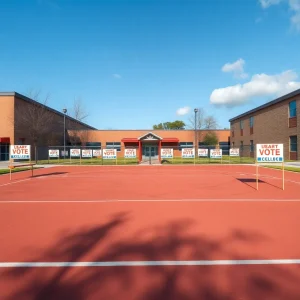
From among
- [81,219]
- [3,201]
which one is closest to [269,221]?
[81,219]

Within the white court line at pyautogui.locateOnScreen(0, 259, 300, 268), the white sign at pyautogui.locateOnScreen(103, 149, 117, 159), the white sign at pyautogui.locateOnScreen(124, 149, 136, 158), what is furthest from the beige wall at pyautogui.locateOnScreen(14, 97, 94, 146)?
the white court line at pyautogui.locateOnScreen(0, 259, 300, 268)

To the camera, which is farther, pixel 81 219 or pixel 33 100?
pixel 33 100

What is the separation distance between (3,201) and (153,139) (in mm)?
26699

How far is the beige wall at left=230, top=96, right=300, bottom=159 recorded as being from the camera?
3283 cm

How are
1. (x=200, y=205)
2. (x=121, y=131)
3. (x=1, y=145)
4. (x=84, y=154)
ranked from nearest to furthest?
(x=200, y=205) < (x=84, y=154) < (x=1, y=145) < (x=121, y=131)

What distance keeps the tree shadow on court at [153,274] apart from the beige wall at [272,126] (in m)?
32.5

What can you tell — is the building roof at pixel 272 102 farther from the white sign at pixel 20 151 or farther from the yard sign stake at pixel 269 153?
the white sign at pixel 20 151

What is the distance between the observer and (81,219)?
20.4 ft

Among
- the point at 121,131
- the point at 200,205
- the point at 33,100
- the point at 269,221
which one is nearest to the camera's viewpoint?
the point at 269,221

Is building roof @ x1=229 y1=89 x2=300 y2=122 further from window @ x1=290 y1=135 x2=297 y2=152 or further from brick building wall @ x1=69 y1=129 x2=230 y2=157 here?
brick building wall @ x1=69 y1=129 x2=230 y2=157

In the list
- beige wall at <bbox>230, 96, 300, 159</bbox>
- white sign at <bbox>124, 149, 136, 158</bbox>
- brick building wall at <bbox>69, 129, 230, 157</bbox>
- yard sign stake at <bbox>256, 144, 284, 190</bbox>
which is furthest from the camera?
brick building wall at <bbox>69, 129, 230, 157</bbox>

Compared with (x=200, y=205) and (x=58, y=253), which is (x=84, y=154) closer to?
(x=200, y=205)

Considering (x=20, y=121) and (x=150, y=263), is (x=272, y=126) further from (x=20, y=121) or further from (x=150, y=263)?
(x=20, y=121)

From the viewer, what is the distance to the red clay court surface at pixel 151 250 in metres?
3.12
